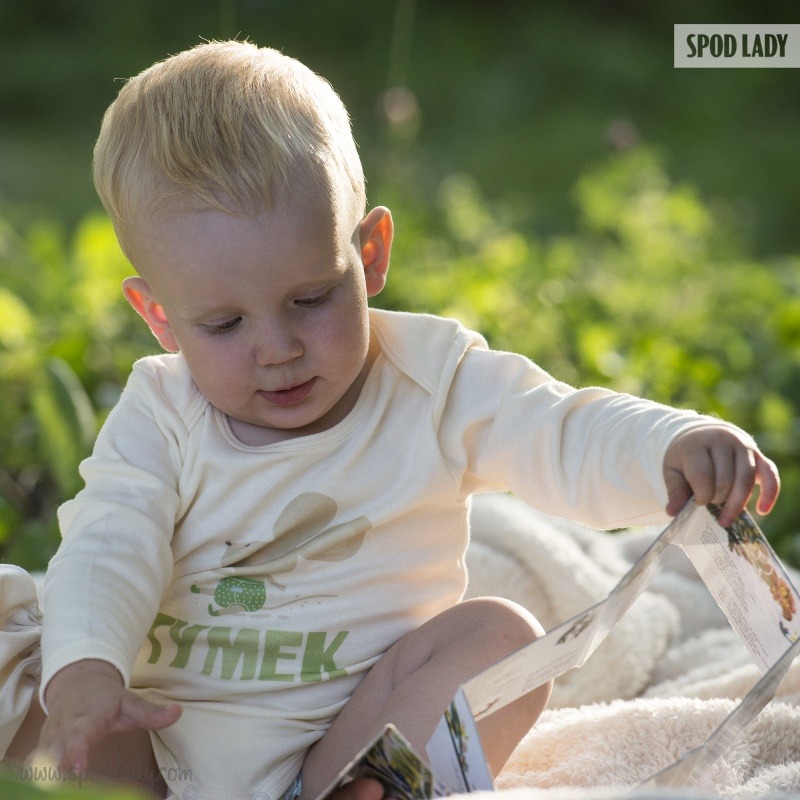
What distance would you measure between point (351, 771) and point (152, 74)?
0.70 meters

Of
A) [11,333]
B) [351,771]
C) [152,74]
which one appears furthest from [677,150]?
[351,771]

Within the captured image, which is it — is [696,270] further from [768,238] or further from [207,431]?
[207,431]

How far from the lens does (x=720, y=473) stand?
1.06 metres

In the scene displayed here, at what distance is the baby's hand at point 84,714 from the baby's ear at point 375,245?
0.48 m

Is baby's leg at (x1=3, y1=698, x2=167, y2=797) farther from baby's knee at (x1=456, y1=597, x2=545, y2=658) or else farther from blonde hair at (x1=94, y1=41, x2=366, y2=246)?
blonde hair at (x1=94, y1=41, x2=366, y2=246)

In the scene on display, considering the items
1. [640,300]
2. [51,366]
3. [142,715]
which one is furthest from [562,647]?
[640,300]

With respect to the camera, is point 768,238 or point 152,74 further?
point 768,238

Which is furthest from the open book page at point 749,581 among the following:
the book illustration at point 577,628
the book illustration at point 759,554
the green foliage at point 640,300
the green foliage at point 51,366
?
the green foliage at point 51,366

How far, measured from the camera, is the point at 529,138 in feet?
15.1

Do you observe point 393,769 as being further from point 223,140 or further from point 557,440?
point 223,140

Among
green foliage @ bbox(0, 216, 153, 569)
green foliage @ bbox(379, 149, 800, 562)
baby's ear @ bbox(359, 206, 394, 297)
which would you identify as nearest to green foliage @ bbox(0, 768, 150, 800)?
baby's ear @ bbox(359, 206, 394, 297)

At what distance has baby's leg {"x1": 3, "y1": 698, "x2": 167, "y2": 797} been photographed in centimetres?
114

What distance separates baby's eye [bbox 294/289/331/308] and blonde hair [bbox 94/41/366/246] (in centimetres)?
8

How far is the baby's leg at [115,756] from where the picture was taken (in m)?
1.14
